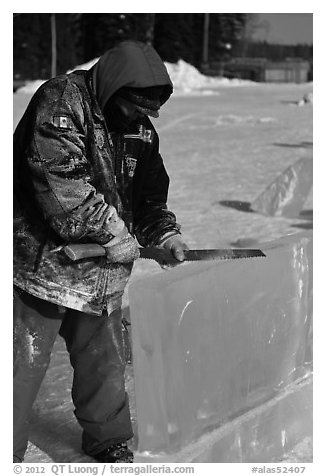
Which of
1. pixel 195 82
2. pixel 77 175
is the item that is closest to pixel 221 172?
pixel 77 175

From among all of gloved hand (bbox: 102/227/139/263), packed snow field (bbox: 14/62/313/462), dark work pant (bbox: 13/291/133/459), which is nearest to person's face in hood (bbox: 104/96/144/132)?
gloved hand (bbox: 102/227/139/263)

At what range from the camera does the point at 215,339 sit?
80.4 inches

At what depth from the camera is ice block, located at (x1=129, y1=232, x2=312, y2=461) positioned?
189 cm

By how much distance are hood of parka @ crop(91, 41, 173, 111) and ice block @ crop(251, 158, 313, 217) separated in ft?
10.6

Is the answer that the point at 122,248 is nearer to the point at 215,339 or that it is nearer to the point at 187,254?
the point at 187,254

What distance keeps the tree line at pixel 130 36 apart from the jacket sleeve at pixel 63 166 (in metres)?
0.42

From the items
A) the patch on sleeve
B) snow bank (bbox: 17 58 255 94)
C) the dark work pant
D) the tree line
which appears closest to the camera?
the patch on sleeve

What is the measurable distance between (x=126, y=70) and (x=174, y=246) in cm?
51

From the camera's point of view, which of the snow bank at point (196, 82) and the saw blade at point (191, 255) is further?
the snow bank at point (196, 82)

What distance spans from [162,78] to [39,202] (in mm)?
402

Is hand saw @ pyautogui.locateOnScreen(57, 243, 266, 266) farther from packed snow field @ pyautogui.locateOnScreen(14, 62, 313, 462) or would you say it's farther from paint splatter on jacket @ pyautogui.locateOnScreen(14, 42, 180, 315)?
packed snow field @ pyautogui.locateOnScreen(14, 62, 313, 462)

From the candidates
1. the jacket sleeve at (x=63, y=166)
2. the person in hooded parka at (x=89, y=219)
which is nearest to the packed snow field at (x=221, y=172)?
the person in hooded parka at (x=89, y=219)

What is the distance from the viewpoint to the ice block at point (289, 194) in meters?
4.86

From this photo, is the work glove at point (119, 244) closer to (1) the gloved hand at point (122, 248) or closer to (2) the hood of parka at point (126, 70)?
(1) the gloved hand at point (122, 248)
